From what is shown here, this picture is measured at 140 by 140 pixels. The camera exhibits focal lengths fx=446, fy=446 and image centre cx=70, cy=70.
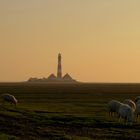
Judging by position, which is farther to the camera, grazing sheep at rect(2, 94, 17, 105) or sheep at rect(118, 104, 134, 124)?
grazing sheep at rect(2, 94, 17, 105)

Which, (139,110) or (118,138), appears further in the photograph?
(139,110)

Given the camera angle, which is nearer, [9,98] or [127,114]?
[127,114]

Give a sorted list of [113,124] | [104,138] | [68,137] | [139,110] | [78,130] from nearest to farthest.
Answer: [68,137]
[104,138]
[78,130]
[113,124]
[139,110]

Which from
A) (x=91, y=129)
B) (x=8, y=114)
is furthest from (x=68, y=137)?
(x=8, y=114)

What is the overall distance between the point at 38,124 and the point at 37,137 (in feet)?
22.8

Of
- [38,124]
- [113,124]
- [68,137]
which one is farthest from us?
[113,124]

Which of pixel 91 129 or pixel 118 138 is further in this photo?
pixel 91 129

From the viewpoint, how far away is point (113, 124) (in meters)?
33.9

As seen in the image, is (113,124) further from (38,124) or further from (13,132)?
(13,132)

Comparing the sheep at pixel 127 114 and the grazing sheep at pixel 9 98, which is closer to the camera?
the sheep at pixel 127 114

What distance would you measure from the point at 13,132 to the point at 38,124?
562cm

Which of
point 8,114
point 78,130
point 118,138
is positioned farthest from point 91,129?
point 8,114

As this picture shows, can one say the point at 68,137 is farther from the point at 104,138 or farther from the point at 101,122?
the point at 101,122

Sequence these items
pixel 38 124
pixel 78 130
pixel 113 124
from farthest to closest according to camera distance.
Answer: pixel 113 124
pixel 38 124
pixel 78 130
